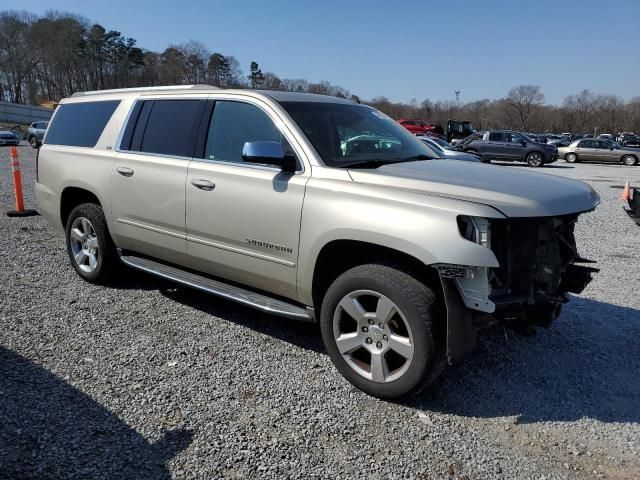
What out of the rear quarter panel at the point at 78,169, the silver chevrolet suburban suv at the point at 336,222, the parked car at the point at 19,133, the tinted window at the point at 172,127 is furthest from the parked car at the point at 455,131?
the tinted window at the point at 172,127

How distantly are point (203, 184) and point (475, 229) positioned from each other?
2.18m

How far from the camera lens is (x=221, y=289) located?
420 cm

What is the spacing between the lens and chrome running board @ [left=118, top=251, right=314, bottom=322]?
3.77m

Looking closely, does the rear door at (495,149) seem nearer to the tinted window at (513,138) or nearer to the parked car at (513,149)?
the parked car at (513,149)

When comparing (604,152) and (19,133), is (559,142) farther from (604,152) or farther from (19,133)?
(19,133)

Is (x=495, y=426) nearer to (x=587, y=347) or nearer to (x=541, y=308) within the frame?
(x=541, y=308)

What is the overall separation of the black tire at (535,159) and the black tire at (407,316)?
2738 cm

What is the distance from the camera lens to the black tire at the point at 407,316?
10.2 feet

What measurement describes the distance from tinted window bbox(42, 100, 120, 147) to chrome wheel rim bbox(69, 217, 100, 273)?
82 cm

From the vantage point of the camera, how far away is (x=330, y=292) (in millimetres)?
3514

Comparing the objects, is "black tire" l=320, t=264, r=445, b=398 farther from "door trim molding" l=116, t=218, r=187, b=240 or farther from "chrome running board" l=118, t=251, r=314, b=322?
"door trim molding" l=116, t=218, r=187, b=240

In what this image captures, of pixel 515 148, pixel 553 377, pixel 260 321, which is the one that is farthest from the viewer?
pixel 515 148

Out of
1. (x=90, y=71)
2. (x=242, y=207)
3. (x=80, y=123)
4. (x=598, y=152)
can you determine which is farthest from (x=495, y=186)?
(x=90, y=71)

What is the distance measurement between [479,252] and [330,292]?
1038mm
